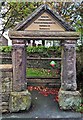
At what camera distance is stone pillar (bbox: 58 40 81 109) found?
6.55 m

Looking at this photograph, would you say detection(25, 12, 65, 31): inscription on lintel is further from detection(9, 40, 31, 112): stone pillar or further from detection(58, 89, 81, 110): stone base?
detection(58, 89, 81, 110): stone base

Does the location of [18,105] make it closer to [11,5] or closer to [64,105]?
[64,105]

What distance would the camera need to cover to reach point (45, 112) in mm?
6457

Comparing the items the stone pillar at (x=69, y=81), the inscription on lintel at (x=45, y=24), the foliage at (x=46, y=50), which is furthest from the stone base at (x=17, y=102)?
the foliage at (x=46, y=50)

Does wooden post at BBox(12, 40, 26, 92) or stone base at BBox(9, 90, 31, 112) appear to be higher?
wooden post at BBox(12, 40, 26, 92)

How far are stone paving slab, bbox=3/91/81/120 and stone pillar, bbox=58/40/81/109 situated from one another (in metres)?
0.24

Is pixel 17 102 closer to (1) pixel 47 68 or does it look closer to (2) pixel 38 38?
(2) pixel 38 38

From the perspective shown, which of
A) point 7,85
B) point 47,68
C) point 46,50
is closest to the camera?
point 7,85

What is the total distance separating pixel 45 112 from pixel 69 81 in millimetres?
1080

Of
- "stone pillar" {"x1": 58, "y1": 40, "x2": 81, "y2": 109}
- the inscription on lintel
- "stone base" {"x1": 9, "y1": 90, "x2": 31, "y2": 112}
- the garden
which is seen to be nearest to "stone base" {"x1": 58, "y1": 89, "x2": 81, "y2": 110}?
"stone pillar" {"x1": 58, "y1": 40, "x2": 81, "y2": 109}

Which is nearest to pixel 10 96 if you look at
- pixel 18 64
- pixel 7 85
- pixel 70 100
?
pixel 7 85

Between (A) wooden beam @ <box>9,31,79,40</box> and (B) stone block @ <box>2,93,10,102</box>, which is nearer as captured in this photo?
(A) wooden beam @ <box>9,31,79,40</box>

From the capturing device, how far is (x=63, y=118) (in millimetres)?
6109

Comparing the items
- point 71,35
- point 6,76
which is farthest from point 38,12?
point 6,76
